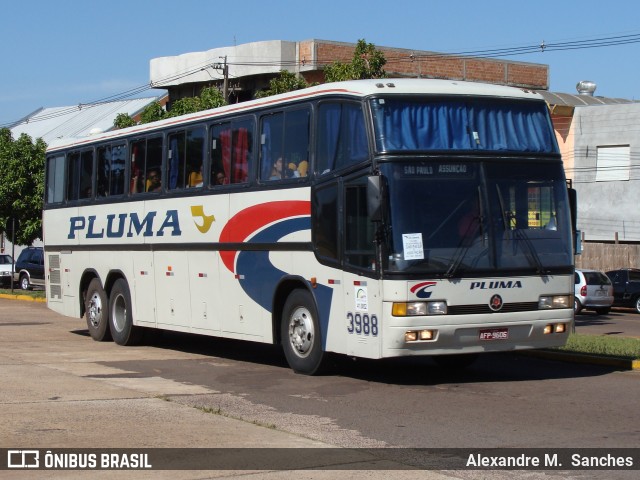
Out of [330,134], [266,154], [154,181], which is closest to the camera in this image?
[330,134]

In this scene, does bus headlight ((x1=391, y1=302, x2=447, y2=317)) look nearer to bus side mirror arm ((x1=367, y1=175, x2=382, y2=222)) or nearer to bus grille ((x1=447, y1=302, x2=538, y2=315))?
bus grille ((x1=447, y1=302, x2=538, y2=315))

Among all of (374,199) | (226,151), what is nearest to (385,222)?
(374,199)

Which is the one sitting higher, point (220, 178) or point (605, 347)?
point (220, 178)

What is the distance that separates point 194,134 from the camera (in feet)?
57.7

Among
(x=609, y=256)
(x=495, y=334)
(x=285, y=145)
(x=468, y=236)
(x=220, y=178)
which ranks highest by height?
(x=285, y=145)

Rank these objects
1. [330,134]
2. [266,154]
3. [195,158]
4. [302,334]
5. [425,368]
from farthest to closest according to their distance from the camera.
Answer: [195,158], [425,368], [266,154], [302,334], [330,134]

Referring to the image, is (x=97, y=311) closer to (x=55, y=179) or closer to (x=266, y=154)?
(x=55, y=179)

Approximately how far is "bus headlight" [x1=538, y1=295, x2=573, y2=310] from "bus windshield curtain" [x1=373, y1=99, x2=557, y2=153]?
73.5 inches

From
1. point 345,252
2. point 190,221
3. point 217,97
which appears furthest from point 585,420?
point 217,97

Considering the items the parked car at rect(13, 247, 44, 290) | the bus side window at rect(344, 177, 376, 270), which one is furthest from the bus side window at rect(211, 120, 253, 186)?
the parked car at rect(13, 247, 44, 290)

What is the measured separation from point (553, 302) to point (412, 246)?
7.10ft

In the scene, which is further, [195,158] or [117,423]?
[195,158]

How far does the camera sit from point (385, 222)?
12.9 metres

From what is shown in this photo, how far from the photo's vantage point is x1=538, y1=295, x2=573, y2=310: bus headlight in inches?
539
